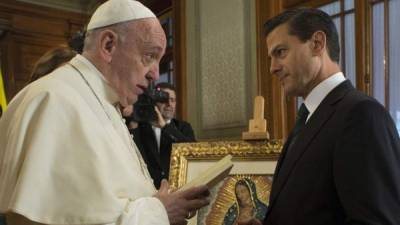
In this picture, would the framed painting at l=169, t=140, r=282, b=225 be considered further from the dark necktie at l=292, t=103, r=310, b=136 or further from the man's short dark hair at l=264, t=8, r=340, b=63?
the man's short dark hair at l=264, t=8, r=340, b=63

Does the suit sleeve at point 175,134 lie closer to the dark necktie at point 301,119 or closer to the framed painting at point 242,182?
the framed painting at point 242,182

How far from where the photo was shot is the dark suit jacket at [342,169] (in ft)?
4.25

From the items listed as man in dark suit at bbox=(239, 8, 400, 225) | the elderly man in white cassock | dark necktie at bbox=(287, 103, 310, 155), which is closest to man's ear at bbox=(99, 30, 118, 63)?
the elderly man in white cassock

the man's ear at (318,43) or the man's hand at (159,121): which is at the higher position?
the man's ear at (318,43)

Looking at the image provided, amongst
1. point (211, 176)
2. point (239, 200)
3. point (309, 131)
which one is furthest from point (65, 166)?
point (239, 200)

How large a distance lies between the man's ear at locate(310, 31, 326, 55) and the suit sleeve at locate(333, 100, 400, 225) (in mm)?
376

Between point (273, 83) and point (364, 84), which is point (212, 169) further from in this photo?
point (273, 83)

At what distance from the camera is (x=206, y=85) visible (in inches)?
200

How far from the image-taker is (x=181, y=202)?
150 centimetres

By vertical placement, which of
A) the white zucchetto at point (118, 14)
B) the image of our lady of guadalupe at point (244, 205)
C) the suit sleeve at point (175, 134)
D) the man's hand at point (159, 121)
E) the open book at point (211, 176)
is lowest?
the image of our lady of guadalupe at point (244, 205)

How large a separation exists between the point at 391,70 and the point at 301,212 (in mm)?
2328

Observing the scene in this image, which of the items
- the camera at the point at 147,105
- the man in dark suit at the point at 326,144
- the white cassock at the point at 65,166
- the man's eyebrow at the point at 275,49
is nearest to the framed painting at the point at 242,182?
the man in dark suit at the point at 326,144

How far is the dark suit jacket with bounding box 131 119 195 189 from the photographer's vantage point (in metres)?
2.82

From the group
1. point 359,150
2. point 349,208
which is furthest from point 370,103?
point 349,208
